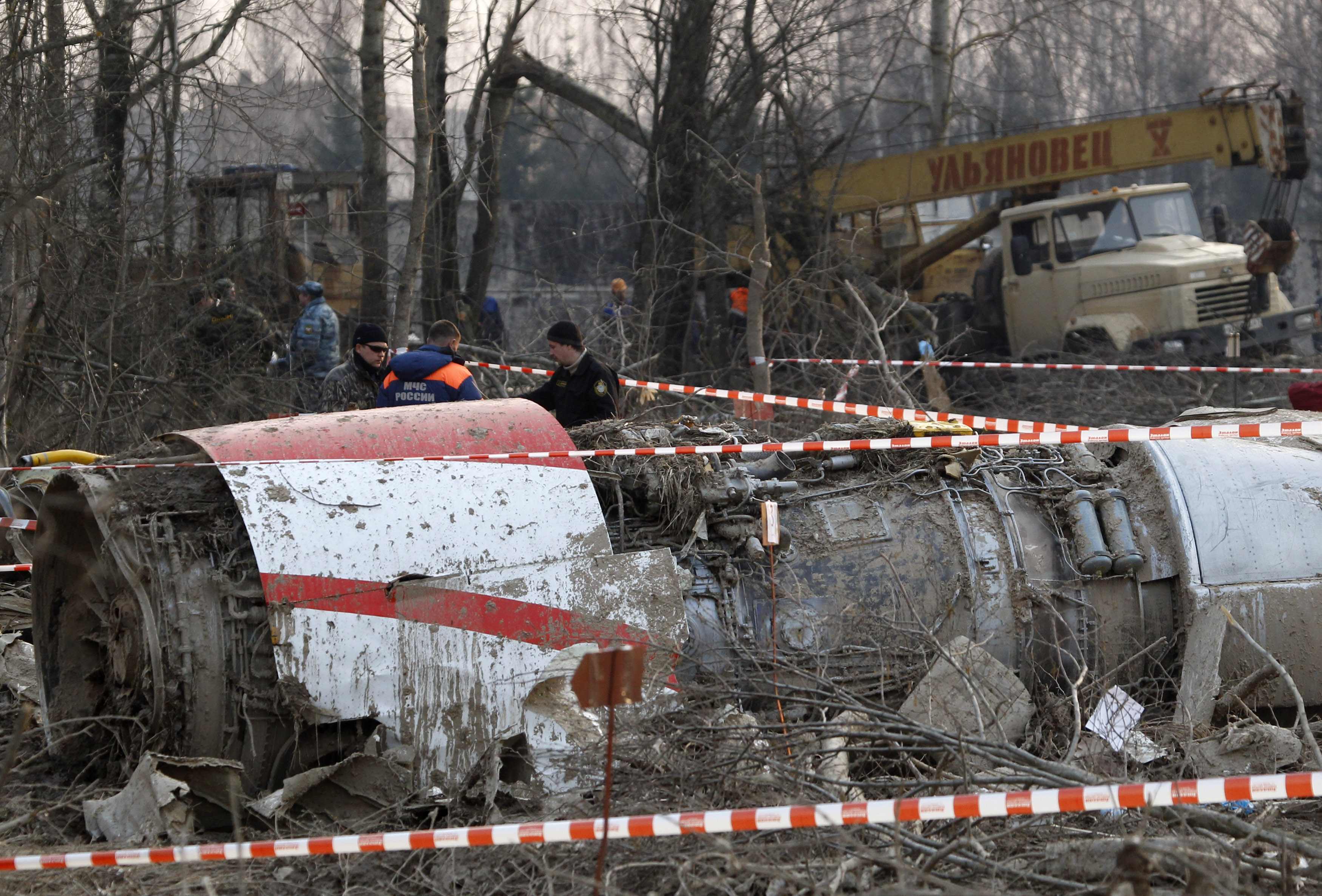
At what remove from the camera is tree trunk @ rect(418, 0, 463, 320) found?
12.8m

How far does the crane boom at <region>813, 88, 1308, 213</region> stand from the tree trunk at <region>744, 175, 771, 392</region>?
4019mm

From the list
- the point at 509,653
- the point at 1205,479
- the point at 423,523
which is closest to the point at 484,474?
the point at 423,523

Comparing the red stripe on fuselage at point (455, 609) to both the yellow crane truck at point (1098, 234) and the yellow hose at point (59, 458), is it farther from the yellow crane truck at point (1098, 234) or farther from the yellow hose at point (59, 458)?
the yellow crane truck at point (1098, 234)

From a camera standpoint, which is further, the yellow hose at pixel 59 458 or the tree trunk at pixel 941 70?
the tree trunk at pixel 941 70

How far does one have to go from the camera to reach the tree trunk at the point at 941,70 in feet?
64.7

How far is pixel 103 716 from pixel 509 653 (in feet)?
4.89

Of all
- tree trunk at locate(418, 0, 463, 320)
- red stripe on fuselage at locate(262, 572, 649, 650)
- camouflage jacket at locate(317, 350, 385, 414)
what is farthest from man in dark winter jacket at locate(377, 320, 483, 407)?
tree trunk at locate(418, 0, 463, 320)

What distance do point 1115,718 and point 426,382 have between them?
3840 mm

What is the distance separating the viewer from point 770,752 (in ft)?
12.5

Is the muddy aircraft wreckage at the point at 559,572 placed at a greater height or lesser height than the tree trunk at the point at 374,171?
lesser

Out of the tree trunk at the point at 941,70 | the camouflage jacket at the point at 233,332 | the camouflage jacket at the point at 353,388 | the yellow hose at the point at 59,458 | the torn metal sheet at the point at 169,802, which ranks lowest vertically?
the torn metal sheet at the point at 169,802

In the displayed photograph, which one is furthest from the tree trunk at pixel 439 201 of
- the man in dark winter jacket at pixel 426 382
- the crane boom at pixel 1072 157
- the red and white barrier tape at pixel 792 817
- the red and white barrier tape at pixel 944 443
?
the red and white barrier tape at pixel 792 817

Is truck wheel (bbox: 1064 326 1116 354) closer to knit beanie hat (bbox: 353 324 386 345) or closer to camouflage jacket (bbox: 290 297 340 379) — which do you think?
camouflage jacket (bbox: 290 297 340 379)

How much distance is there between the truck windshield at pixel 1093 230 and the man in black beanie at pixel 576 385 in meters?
9.28
